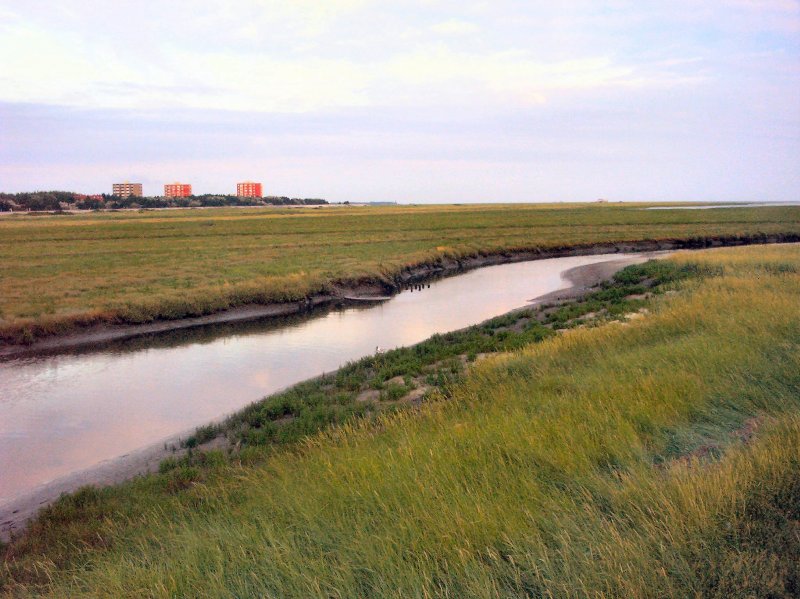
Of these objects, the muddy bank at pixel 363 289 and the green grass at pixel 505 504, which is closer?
the green grass at pixel 505 504

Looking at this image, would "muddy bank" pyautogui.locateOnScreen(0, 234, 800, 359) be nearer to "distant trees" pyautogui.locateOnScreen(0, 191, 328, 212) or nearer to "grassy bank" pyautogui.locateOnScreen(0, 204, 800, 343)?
"grassy bank" pyautogui.locateOnScreen(0, 204, 800, 343)

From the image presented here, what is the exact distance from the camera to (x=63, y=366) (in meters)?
18.3

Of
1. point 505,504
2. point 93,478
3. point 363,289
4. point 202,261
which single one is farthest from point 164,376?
point 202,261

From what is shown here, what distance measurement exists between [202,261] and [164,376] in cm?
2231

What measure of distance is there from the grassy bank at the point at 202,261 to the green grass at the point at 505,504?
17183mm

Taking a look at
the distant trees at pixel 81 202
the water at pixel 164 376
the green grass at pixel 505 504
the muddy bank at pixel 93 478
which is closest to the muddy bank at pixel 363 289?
the water at pixel 164 376

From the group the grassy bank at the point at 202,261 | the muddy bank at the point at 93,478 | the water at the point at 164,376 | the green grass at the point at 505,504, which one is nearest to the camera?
the green grass at the point at 505,504

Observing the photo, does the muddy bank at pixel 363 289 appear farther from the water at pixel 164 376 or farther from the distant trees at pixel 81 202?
the distant trees at pixel 81 202

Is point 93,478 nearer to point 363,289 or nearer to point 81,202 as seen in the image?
point 363,289

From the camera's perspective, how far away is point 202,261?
38.1 m

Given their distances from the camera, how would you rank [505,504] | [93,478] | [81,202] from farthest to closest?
[81,202] < [93,478] < [505,504]

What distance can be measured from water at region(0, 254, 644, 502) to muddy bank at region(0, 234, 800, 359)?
41.7 inches

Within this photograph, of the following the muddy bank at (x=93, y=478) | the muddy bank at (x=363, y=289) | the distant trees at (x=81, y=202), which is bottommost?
the muddy bank at (x=93, y=478)

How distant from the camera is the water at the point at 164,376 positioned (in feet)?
39.7
